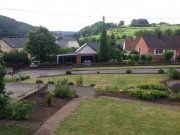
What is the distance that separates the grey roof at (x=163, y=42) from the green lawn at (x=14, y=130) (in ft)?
206

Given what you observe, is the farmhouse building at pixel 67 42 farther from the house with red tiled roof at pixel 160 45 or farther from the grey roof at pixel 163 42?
the grey roof at pixel 163 42

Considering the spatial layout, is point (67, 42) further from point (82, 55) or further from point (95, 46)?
point (82, 55)

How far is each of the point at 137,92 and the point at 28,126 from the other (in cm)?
978

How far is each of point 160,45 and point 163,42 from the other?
1525 millimetres

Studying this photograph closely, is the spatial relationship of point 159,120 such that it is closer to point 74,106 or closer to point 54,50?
point 74,106

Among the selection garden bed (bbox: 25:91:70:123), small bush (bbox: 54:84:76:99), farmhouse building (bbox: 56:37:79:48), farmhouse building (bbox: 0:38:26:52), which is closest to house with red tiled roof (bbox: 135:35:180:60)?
farmhouse building (bbox: 0:38:26:52)

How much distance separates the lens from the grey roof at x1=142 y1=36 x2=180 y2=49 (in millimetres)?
71312

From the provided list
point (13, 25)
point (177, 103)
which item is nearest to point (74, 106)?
point (177, 103)

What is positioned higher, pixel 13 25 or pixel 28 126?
pixel 13 25

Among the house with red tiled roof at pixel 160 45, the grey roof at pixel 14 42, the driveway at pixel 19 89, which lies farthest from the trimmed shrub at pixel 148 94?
the grey roof at pixel 14 42

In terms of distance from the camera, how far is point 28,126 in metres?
10.5

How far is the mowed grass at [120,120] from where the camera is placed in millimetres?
10906

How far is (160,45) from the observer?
71.4 metres

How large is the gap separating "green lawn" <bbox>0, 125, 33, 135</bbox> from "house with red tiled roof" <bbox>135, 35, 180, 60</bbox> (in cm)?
6113
